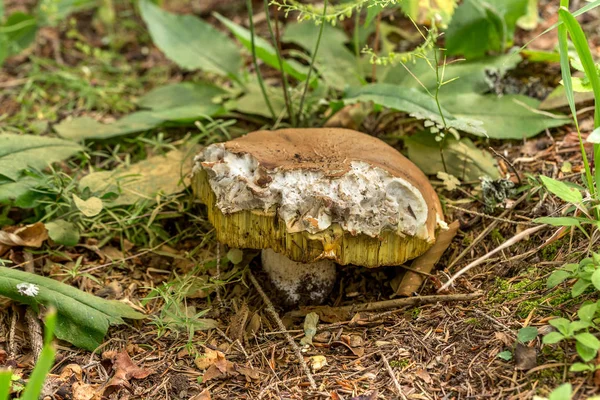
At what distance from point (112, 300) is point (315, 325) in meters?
0.87

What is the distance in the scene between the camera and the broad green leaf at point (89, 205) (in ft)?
9.07

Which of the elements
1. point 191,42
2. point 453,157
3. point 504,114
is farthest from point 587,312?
point 191,42

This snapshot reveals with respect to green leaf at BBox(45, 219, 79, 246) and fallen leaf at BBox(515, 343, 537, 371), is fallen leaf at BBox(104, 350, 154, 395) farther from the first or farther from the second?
fallen leaf at BBox(515, 343, 537, 371)

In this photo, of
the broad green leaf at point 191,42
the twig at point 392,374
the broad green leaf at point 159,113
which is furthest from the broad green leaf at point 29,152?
the twig at point 392,374

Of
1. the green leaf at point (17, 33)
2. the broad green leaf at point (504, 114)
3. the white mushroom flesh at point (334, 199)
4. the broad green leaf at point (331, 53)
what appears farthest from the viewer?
the green leaf at point (17, 33)

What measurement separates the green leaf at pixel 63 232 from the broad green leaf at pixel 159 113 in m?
0.70

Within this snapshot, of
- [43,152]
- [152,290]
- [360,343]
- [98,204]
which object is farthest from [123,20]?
[360,343]

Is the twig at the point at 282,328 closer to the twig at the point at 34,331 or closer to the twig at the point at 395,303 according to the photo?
the twig at the point at 395,303

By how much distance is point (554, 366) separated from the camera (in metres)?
1.94

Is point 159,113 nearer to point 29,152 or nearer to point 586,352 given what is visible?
point 29,152

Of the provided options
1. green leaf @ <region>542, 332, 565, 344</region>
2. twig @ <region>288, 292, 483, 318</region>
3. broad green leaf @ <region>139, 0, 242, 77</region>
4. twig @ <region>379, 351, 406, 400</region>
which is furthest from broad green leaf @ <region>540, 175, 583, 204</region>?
broad green leaf @ <region>139, 0, 242, 77</region>

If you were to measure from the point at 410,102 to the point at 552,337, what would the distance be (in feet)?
4.51

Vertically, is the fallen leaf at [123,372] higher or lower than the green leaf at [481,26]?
lower

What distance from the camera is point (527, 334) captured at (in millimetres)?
2055
